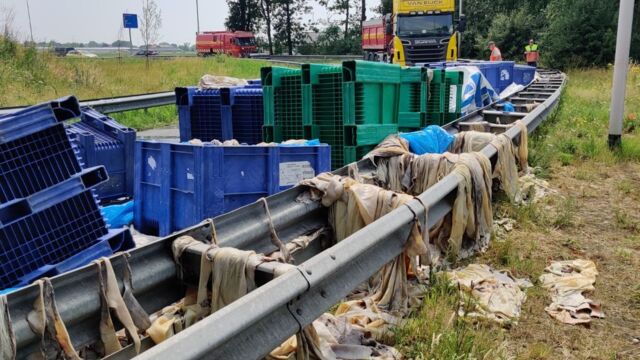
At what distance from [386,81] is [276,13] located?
268 ft

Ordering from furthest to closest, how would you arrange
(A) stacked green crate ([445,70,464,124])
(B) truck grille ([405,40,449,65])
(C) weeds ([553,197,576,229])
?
(B) truck grille ([405,40,449,65]) → (A) stacked green crate ([445,70,464,124]) → (C) weeds ([553,197,576,229])

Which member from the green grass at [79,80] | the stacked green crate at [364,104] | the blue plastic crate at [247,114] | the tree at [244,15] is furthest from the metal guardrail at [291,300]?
the tree at [244,15]

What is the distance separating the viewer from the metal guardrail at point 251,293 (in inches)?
77.1

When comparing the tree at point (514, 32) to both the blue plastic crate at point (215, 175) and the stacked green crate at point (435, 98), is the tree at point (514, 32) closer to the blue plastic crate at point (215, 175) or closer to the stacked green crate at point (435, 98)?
the stacked green crate at point (435, 98)

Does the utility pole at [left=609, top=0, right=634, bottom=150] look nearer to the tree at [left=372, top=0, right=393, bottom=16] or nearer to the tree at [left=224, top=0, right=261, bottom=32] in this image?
the tree at [left=372, top=0, right=393, bottom=16]

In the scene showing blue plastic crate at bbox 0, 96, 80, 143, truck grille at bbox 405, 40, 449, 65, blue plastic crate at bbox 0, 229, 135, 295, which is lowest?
blue plastic crate at bbox 0, 229, 135, 295

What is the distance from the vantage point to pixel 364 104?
19.4 feet

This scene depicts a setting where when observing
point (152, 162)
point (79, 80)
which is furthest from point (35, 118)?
point (79, 80)

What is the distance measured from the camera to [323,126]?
6.05 meters

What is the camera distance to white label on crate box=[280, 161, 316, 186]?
481 centimetres

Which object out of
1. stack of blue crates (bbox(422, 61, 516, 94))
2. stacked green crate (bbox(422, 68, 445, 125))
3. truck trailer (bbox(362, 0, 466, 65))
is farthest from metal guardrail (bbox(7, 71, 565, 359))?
truck trailer (bbox(362, 0, 466, 65))

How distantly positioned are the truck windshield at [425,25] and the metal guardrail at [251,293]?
21.0 meters

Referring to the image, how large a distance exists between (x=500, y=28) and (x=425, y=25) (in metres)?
23.2

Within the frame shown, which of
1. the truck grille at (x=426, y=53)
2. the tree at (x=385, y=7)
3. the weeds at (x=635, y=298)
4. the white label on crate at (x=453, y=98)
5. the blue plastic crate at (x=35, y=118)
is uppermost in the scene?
the tree at (x=385, y=7)
